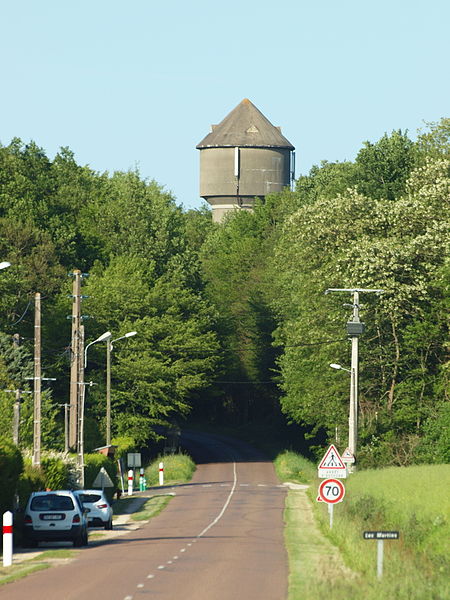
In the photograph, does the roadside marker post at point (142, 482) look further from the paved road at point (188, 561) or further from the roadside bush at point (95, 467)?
the paved road at point (188, 561)

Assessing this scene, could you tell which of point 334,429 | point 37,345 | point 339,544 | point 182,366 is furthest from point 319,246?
point 339,544

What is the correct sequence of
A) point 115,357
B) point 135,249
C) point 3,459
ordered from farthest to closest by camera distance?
point 135,249
point 115,357
point 3,459

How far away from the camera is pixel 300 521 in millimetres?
40531

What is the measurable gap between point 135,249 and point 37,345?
52.9 metres

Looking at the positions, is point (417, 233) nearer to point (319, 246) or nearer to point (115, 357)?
point (319, 246)

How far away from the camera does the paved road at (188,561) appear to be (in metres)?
19.7

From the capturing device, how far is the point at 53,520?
30219 millimetres

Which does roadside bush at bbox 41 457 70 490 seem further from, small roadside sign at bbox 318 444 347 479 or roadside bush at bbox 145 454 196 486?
roadside bush at bbox 145 454 196 486

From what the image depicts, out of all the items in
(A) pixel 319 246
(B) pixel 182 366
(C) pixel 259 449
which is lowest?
(C) pixel 259 449

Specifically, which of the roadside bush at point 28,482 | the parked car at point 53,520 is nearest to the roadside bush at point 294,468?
the roadside bush at point 28,482

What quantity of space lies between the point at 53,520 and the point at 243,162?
10085cm

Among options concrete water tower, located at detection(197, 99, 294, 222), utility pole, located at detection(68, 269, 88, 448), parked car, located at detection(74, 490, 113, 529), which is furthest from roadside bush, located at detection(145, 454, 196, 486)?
concrete water tower, located at detection(197, 99, 294, 222)

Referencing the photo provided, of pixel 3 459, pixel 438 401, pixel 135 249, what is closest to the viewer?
pixel 3 459

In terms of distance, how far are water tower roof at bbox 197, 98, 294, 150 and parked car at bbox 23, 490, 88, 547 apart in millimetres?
100565
